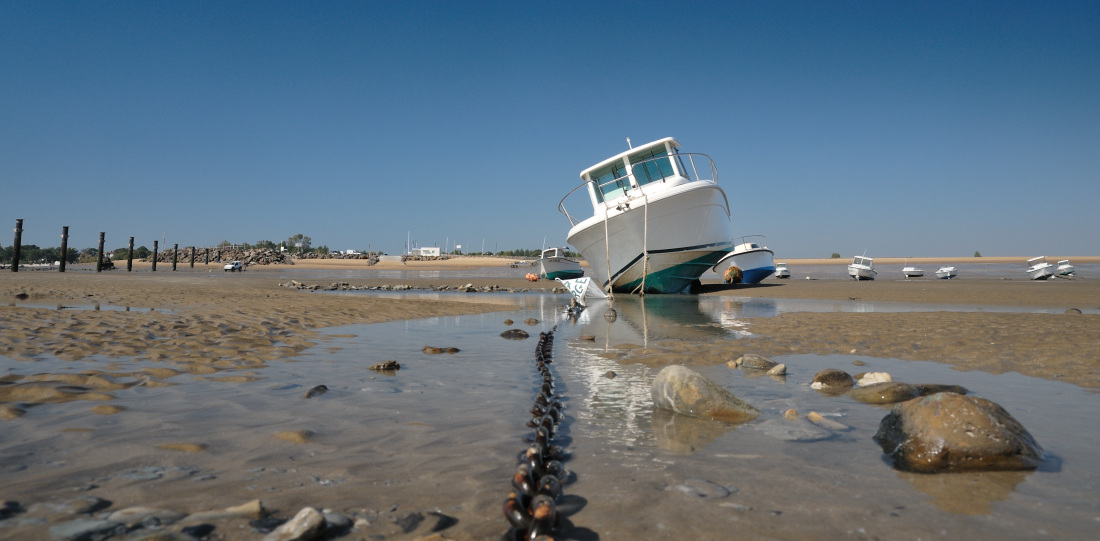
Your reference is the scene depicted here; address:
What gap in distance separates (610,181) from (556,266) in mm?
19192

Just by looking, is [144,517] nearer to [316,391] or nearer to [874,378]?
[316,391]

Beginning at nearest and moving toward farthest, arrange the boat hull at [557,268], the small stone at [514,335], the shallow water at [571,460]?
the shallow water at [571,460] → the small stone at [514,335] → the boat hull at [557,268]

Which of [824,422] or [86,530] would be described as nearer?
[86,530]

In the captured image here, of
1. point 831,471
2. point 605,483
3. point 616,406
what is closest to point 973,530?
point 831,471

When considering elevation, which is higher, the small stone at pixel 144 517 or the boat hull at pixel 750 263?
the boat hull at pixel 750 263

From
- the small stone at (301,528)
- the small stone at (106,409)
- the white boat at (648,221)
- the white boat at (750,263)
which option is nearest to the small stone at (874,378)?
the small stone at (301,528)

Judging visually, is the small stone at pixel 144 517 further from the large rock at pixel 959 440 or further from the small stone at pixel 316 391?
the large rock at pixel 959 440

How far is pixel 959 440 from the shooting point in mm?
2809

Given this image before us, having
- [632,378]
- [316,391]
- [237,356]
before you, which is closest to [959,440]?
[632,378]

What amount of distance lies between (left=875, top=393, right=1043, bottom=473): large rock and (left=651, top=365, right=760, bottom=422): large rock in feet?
3.00

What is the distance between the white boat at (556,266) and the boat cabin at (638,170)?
18371 millimetres

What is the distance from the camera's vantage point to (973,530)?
80.7 inches

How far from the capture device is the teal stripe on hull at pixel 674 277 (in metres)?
21.3

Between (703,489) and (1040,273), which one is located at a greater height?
(1040,273)
